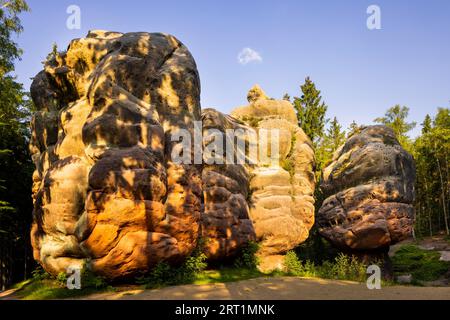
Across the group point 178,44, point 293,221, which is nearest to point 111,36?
point 178,44

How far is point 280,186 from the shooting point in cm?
2397

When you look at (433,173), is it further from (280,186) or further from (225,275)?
(225,275)

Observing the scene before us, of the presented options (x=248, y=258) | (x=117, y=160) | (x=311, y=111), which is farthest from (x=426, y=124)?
(x=117, y=160)

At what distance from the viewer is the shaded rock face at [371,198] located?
19781 millimetres

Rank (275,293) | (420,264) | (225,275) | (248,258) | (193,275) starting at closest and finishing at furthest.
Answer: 1. (275,293)
2. (193,275)
3. (225,275)
4. (248,258)
5. (420,264)

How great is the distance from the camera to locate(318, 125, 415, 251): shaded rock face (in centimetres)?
1978

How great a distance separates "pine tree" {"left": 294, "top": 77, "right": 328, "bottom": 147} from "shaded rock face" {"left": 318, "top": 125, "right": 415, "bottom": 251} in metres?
20.0

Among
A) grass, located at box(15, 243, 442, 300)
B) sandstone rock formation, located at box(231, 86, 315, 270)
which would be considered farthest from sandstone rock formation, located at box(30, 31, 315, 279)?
grass, located at box(15, 243, 442, 300)

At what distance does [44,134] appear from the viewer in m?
17.5

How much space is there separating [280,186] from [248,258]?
7.45 m

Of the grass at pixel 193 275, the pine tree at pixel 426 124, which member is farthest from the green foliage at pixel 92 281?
the pine tree at pixel 426 124

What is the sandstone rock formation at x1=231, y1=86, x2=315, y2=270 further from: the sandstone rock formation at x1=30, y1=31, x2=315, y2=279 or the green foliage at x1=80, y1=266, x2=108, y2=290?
the green foliage at x1=80, y1=266, x2=108, y2=290
